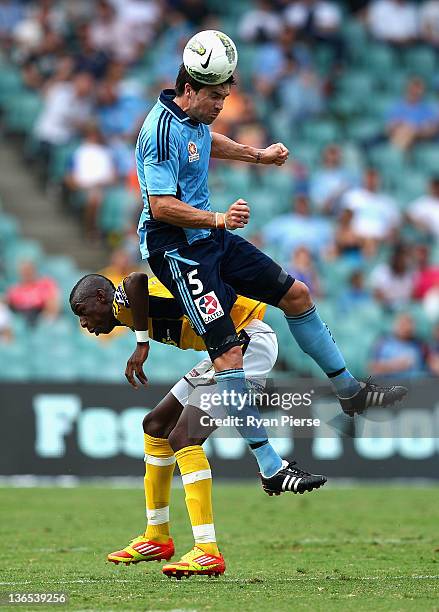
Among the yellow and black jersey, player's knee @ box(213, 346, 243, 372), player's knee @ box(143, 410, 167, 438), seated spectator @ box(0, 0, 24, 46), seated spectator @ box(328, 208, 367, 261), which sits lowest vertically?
player's knee @ box(143, 410, 167, 438)

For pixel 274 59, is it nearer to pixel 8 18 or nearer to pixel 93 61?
pixel 93 61

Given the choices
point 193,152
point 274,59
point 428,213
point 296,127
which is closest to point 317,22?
point 274,59

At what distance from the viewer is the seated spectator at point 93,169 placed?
1891 centimetres

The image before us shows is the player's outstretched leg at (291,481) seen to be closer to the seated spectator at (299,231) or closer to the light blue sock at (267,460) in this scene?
the light blue sock at (267,460)

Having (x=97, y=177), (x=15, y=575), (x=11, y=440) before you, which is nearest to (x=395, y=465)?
(x=11, y=440)

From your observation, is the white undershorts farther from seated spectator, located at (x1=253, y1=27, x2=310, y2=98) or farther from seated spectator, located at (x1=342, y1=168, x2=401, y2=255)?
seated spectator, located at (x1=253, y1=27, x2=310, y2=98)

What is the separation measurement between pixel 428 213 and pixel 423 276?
5.89 feet

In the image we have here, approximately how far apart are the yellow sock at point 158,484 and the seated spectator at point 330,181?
10.3 meters

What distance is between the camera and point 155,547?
29.9 ft

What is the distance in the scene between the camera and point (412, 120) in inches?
847

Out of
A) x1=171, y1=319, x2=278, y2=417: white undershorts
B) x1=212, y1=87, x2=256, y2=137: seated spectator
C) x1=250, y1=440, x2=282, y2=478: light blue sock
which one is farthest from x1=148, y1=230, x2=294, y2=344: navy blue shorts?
x1=212, y1=87, x2=256, y2=137: seated spectator

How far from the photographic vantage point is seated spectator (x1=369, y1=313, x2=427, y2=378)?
16.6m

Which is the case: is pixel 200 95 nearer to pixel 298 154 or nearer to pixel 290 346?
pixel 290 346

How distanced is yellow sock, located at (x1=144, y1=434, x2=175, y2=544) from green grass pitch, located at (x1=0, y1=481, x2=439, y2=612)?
0.30m
